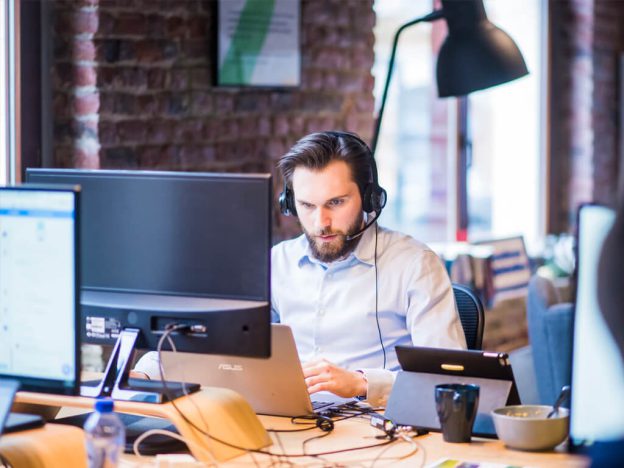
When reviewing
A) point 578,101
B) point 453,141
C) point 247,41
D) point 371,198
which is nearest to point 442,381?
point 371,198

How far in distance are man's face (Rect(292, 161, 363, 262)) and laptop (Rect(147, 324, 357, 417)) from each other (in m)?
0.55

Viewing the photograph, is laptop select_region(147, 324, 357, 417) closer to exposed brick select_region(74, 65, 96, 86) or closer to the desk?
the desk

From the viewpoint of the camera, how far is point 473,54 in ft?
10.7

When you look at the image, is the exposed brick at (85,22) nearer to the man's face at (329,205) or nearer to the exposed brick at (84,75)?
the exposed brick at (84,75)

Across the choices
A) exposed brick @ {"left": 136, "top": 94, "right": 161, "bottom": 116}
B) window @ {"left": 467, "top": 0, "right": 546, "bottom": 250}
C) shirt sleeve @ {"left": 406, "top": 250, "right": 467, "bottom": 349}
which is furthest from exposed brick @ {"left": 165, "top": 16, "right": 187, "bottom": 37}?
window @ {"left": 467, "top": 0, "right": 546, "bottom": 250}

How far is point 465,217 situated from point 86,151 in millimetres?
2455

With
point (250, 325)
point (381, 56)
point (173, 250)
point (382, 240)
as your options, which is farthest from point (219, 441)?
point (381, 56)

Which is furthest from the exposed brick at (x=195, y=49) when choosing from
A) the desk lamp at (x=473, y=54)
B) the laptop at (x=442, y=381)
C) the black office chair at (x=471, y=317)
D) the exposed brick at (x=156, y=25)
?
the laptop at (x=442, y=381)

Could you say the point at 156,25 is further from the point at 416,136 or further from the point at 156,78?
the point at 416,136

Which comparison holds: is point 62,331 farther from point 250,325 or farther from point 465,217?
point 465,217

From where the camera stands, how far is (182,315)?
75.5 inches

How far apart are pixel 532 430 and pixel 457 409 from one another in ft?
0.47

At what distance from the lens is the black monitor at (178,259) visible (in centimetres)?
187

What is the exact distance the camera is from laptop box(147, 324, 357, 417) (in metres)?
2.12
